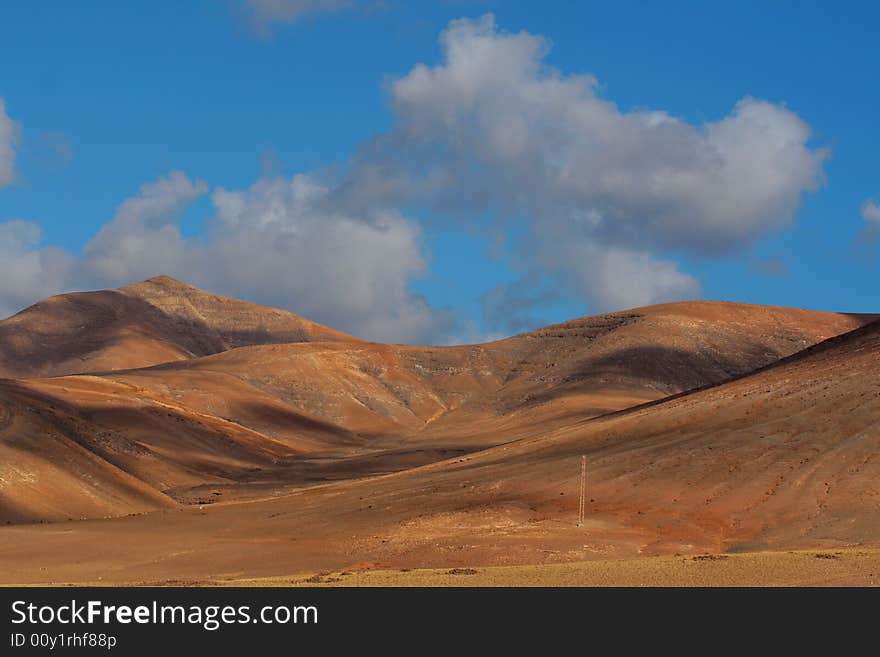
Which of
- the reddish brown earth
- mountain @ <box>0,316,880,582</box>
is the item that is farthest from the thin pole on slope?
the reddish brown earth

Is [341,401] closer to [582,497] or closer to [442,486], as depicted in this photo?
[442,486]

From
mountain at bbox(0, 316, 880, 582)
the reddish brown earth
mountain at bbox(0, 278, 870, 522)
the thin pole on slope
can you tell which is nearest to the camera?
mountain at bbox(0, 316, 880, 582)

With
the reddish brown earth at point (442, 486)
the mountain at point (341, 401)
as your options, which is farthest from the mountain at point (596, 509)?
the mountain at point (341, 401)

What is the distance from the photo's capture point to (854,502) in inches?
1729

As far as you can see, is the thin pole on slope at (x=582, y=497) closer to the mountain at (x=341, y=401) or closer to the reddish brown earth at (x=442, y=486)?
the reddish brown earth at (x=442, y=486)

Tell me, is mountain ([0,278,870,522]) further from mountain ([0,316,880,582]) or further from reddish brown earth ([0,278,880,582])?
mountain ([0,316,880,582])

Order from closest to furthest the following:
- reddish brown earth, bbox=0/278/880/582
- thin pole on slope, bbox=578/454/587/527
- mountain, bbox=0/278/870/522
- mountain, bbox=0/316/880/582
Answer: mountain, bbox=0/316/880/582 < reddish brown earth, bbox=0/278/880/582 < thin pole on slope, bbox=578/454/587/527 < mountain, bbox=0/278/870/522

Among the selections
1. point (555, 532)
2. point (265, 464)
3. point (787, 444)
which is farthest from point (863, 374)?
point (265, 464)

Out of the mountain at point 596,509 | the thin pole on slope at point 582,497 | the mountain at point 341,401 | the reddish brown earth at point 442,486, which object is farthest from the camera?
the mountain at point 341,401

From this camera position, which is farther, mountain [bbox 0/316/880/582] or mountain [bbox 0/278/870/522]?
mountain [bbox 0/278/870/522]
